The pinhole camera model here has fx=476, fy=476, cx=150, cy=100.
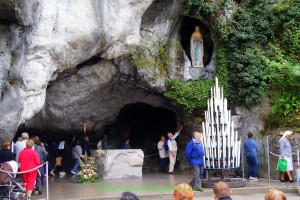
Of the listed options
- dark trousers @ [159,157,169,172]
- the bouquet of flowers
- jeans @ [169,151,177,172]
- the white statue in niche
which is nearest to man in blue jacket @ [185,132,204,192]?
the bouquet of flowers

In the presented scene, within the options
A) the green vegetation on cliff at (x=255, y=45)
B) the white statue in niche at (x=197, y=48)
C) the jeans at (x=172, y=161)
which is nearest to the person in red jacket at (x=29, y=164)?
the jeans at (x=172, y=161)

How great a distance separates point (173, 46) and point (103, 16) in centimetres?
386

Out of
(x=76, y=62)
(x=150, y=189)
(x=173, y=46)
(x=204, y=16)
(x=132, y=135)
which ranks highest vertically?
(x=204, y=16)

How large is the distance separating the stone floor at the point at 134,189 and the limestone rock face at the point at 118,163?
0.49m

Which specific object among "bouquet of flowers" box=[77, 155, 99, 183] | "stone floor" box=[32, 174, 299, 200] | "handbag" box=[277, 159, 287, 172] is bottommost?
"stone floor" box=[32, 174, 299, 200]

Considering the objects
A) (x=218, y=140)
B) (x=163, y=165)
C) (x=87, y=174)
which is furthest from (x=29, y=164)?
(x=163, y=165)

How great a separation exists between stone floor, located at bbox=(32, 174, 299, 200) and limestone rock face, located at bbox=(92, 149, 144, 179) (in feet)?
1.61

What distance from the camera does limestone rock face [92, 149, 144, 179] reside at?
51.8 ft

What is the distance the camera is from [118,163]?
52.5ft

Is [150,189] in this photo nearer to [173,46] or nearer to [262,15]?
[173,46]

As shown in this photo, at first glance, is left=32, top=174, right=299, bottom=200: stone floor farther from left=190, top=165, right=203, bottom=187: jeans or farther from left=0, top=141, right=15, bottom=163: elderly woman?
left=0, top=141, right=15, bottom=163: elderly woman

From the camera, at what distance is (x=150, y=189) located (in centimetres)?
1300

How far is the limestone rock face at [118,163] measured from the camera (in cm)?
1578

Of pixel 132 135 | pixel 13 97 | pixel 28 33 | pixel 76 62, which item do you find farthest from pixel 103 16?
pixel 132 135
